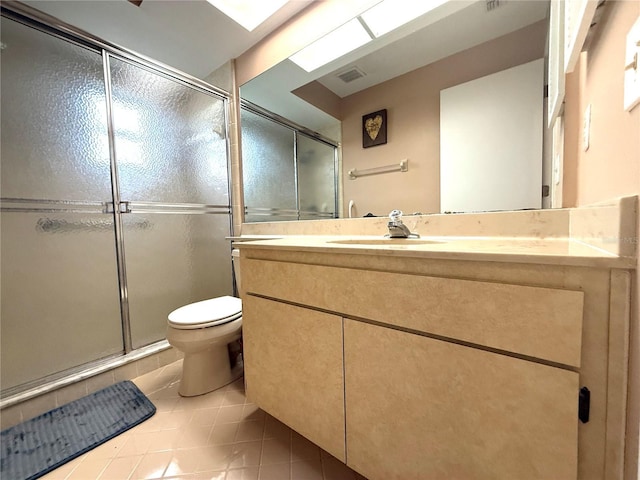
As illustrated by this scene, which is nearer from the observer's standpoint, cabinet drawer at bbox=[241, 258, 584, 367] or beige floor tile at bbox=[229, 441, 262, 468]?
cabinet drawer at bbox=[241, 258, 584, 367]

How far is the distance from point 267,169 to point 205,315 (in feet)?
3.98

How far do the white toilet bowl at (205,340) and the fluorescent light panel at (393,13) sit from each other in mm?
1650

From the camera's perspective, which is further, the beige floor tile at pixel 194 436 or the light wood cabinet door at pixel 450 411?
the beige floor tile at pixel 194 436

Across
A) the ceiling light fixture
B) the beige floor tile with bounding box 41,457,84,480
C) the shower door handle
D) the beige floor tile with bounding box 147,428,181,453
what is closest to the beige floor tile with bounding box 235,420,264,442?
the beige floor tile with bounding box 147,428,181,453

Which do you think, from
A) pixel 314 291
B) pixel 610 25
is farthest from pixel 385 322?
pixel 610 25

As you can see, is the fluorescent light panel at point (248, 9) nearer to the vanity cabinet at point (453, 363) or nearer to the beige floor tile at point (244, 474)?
the vanity cabinet at point (453, 363)

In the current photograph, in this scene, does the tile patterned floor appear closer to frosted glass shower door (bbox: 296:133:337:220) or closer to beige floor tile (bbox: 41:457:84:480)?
beige floor tile (bbox: 41:457:84:480)

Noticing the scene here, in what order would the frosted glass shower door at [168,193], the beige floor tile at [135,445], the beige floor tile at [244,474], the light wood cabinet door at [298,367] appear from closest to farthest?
the light wood cabinet door at [298,367] < the beige floor tile at [244,474] < the beige floor tile at [135,445] < the frosted glass shower door at [168,193]

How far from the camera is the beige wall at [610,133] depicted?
41 cm

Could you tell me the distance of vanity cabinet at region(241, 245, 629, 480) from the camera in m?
0.45

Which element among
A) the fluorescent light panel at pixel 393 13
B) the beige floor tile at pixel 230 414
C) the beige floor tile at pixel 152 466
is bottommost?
the beige floor tile at pixel 230 414

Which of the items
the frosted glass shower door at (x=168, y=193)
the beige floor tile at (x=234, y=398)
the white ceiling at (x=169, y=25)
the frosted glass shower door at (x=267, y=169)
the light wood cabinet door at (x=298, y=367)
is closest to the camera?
the light wood cabinet door at (x=298, y=367)

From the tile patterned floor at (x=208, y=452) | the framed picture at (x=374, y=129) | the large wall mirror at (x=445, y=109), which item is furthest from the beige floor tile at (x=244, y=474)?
the framed picture at (x=374, y=129)

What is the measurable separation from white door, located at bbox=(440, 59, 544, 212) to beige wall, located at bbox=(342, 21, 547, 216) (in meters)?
0.04
